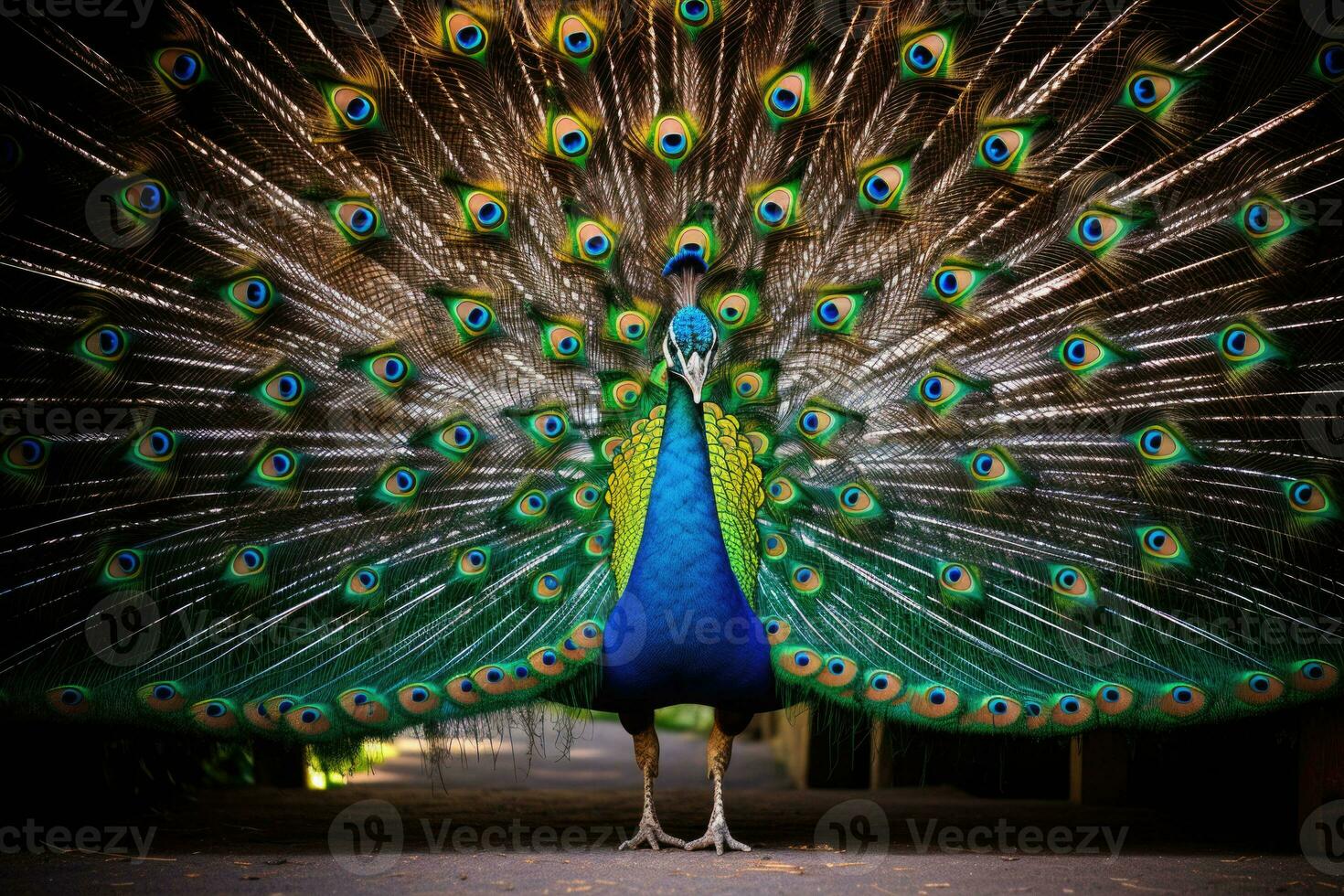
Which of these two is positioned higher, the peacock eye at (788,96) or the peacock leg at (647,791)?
the peacock eye at (788,96)

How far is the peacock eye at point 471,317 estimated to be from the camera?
529 cm

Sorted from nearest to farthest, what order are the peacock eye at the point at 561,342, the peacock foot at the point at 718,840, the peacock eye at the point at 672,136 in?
the peacock foot at the point at 718,840 → the peacock eye at the point at 672,136 → the peacock eye at the point at 561,342

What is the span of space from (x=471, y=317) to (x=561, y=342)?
420 millimetres

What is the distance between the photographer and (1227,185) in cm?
505

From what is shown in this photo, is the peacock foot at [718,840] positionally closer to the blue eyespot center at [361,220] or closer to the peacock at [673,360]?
the peacock at [673,360]

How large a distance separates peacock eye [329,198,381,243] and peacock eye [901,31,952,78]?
7.90 feet

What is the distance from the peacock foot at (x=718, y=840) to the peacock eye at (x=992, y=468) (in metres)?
1.90

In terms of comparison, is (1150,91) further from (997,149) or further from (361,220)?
(361,220)

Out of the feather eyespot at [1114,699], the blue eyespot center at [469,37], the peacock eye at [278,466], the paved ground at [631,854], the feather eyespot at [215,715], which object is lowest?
the paved ground at [631,854]

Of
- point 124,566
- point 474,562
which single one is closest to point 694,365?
point 474,562

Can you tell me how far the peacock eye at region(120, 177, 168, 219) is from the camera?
4.99 m

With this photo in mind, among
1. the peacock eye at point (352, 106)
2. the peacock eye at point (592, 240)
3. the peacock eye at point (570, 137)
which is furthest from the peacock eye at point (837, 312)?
the peacock eye at point (352, 106)

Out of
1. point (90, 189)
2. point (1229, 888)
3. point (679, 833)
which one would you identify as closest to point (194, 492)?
point (90, 189)

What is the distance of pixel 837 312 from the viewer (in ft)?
17.6
